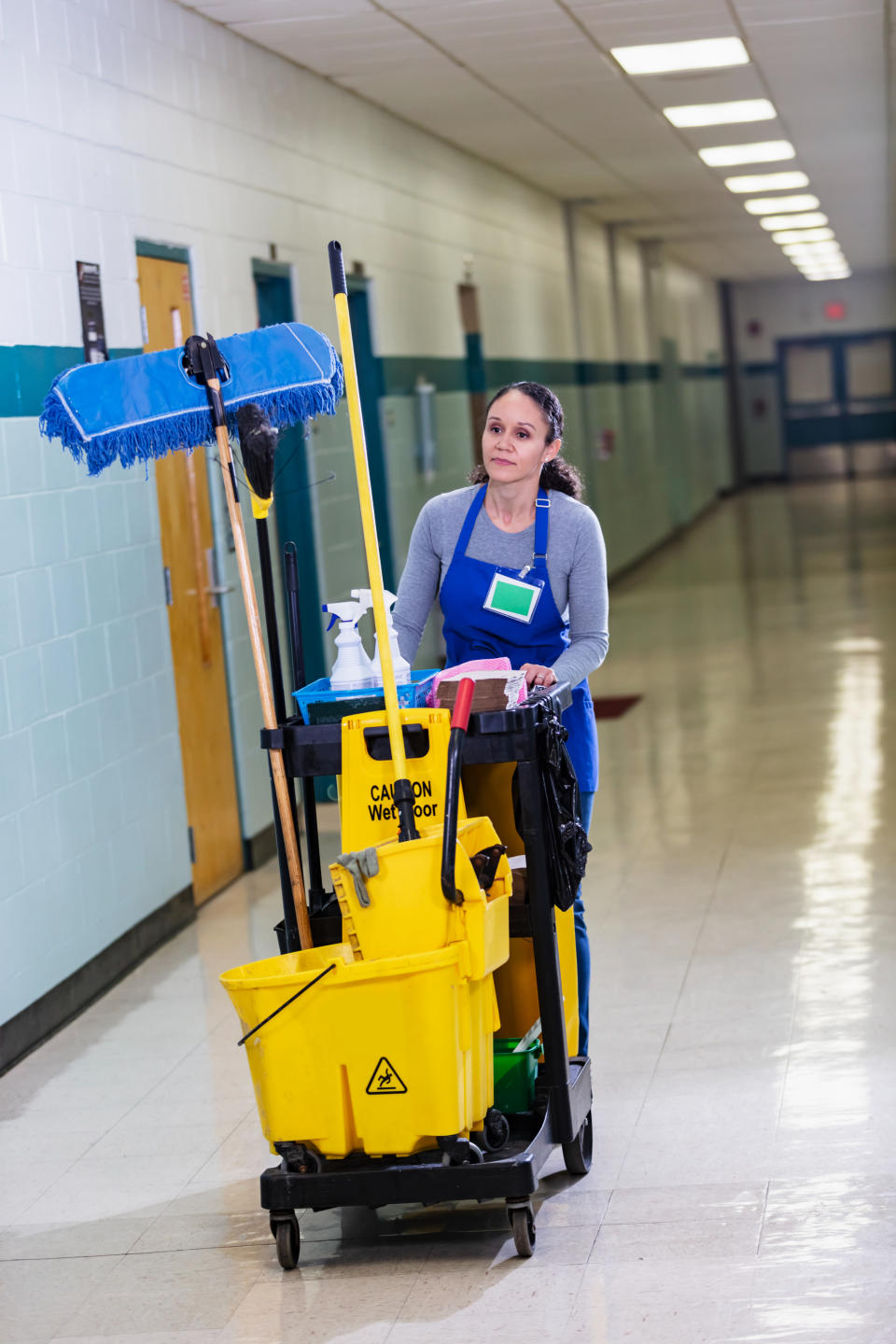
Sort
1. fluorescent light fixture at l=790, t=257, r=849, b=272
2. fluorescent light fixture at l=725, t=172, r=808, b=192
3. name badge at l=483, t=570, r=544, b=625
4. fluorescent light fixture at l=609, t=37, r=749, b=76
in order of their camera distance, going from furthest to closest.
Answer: fluorescent light fixture at l=790, t=257, r=849, b=272 < fluorescent light fixture at l=725, t=172, r=808, b=192 < fluorescent light fixture at l=609, t=37, r=749, b=76 < name badge at l=483, t=570, r=544, b=625

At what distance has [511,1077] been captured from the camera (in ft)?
9.82

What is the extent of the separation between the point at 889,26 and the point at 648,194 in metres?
5.88

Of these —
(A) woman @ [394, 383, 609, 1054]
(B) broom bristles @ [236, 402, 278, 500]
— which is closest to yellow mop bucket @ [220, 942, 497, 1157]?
(A) woman @ [394, 383, 609, 1054]

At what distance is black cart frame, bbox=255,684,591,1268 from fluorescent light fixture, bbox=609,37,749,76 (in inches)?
185

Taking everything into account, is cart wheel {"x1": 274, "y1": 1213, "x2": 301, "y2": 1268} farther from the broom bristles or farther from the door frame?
the door frame

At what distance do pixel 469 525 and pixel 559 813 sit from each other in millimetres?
608

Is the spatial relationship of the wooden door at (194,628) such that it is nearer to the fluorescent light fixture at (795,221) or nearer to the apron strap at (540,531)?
the apron strap at (540,531)

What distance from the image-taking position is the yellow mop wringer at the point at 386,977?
8.69 ft

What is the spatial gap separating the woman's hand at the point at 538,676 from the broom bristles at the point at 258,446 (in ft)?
1.81

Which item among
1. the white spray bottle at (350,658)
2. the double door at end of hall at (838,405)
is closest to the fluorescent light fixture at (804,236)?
the double door at end of hall at (838,405)

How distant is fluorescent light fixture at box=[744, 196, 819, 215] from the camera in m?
13.2

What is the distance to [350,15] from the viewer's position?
230 inches

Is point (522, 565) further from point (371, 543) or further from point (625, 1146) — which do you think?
point (625, 1146)

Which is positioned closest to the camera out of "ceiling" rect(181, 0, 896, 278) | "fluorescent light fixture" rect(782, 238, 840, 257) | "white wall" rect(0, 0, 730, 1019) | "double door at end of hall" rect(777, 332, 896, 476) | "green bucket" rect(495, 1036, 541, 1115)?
"green bucket" rect(495, 1036, 541, 1115)
